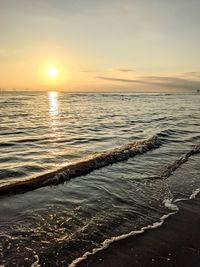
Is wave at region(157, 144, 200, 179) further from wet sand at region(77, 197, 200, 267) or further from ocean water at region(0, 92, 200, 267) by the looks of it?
wet sand at region(77, 197, 200, 267)

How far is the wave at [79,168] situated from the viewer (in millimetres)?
7527

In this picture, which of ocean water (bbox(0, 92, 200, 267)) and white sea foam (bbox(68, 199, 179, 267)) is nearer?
white sea foam (bbox(68, 199, 179, 267))

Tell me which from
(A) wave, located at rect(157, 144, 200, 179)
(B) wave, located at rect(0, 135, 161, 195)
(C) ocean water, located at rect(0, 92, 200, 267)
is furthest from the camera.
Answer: (A) wave, located at rect(157, 144, 200, 179)

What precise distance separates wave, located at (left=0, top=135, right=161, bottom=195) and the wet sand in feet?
11.9

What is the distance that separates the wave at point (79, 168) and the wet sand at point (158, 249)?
11.9 feet

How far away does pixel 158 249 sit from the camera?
4492 millimetres

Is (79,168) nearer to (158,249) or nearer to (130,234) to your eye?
(130,234)

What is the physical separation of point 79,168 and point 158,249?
5138 millimetres

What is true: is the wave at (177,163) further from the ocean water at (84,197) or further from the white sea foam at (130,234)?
the white sea foam at (130,234)

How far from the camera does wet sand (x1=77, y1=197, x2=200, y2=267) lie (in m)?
4.12

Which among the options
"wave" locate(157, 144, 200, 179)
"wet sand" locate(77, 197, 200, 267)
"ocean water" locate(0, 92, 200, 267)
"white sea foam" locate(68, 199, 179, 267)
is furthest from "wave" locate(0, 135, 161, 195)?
"wet sand" locate(77, 197, 200, 267)

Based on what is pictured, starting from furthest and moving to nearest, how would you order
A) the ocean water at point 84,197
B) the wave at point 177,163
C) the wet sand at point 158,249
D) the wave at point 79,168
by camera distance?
the wave at point 177,163 < the wave at point 79,168 < the ocean water at point 84,197 < the wet sand at point 158,249

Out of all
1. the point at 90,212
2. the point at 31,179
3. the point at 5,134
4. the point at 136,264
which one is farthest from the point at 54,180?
the point at 5,134

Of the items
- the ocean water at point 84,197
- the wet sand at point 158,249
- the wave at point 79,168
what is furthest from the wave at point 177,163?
the wet sand at point 158,249
